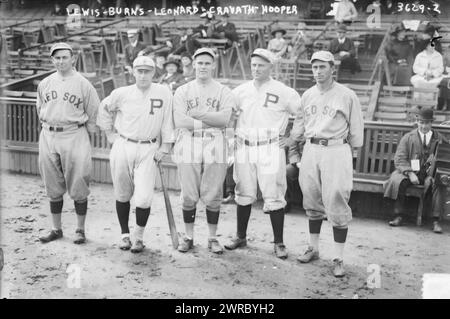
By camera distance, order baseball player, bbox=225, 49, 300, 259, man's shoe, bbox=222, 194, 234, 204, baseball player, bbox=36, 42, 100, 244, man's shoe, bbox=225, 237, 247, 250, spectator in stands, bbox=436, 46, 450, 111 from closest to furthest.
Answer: baseball player, bbox=225, 49, 300, 259
baseball player, bbox=36, 42, 100, 244
man's shoe, bbox=225, 237, 247, 250
man's shoe, bbox=222, 194, 234, 204
spectator in stands, bbox=436, 46, 450, 111

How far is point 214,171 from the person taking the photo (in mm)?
4695

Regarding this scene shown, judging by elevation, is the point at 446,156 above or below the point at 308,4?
below

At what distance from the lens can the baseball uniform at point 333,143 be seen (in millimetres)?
4336

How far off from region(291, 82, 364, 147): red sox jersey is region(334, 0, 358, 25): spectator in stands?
6.15 metres

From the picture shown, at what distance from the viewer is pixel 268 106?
15.2 ft

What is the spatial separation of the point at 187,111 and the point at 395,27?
22.4ft

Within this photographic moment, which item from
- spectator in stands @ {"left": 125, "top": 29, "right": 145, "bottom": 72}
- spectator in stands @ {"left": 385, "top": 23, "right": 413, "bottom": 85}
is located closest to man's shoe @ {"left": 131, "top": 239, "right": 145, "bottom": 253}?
spectator in stands @ {"left": 125, "top": 29, "right": 145, "bottom": 72}

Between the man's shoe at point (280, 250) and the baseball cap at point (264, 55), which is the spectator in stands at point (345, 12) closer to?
the baseball cap at point (264, 55)

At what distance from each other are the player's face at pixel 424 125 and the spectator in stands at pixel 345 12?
4786mm

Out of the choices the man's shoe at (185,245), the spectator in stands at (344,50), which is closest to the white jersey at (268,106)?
the man's shoe at (185,245)

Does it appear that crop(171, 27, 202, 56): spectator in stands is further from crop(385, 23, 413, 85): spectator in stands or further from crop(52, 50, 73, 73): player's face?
crop(52, 50, 73, 73): player's face

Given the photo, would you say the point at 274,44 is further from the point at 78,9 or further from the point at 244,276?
the point at 244,276

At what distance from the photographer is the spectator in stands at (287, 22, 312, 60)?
10.3 m
